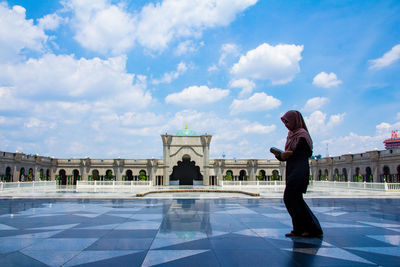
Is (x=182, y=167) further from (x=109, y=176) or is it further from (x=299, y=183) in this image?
(x=299, y=183)

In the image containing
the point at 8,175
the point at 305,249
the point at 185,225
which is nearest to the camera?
the point at 305,249

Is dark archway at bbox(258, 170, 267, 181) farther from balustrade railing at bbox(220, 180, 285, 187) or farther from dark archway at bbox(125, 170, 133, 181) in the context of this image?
dark archway at bbox(125, 170, 133, 181)

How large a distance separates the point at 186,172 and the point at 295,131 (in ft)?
134

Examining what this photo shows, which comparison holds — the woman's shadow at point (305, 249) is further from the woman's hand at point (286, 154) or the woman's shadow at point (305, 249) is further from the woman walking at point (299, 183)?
the woman's hand at point (286, 154)

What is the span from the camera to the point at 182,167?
47.4 meters

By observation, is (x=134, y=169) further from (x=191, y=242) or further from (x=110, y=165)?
(x=191, y=242)

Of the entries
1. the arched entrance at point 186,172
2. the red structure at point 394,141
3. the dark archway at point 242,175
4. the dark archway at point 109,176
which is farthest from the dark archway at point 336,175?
the red structure at point 394,141

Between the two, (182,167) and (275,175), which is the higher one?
(182,167)

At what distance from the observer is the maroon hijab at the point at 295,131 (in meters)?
7.00

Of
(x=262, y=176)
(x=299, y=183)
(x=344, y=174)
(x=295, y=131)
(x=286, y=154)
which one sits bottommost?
(x=262, y=176)

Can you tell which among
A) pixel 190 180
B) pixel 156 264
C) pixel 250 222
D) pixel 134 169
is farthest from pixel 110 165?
pixel 156 264

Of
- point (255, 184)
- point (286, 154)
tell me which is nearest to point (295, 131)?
point (286, 154)

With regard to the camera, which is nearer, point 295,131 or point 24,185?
point 295,131

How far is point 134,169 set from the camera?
47.2 m
